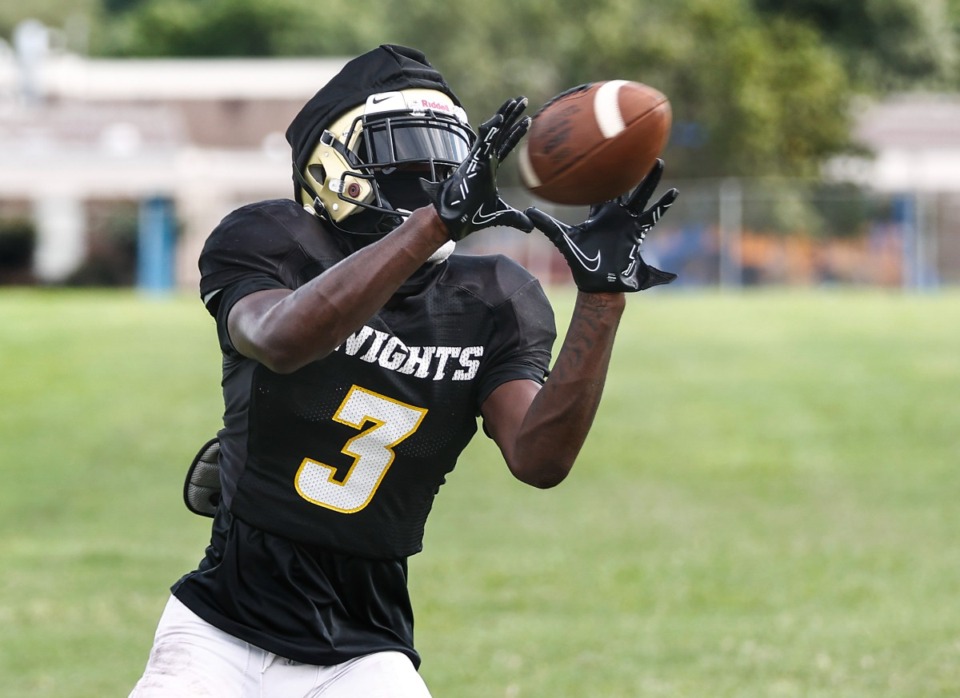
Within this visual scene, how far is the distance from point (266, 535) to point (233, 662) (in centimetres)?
30

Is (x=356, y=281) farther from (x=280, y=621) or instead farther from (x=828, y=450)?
(x=828, y=450)

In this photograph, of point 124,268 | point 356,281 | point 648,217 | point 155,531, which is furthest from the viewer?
point 124,268

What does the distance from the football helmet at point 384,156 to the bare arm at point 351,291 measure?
394 millimetres

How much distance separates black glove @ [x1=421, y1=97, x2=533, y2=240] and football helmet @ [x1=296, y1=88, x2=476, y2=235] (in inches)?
17.3

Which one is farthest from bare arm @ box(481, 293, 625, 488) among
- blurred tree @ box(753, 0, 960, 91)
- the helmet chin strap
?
blurred tree @ box(753, 0, 960, 91)

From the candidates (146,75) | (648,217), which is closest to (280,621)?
(648,217)

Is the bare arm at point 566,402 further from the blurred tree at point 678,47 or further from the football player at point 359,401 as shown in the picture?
the blurred tree at point 678,47

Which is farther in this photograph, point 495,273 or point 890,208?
point 890,208

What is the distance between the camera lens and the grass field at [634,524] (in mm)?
7969

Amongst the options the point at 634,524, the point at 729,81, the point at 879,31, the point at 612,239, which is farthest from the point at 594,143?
the point at 879,31

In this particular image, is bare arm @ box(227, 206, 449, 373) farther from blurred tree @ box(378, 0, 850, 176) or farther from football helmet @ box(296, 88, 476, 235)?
blurred tree @ box(378, 0, 850, 176)

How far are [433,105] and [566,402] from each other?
80 centimetres

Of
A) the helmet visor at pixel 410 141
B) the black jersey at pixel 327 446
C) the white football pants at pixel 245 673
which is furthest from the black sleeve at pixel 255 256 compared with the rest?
the white football pants at pixel 245 673

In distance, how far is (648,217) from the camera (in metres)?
3.51
